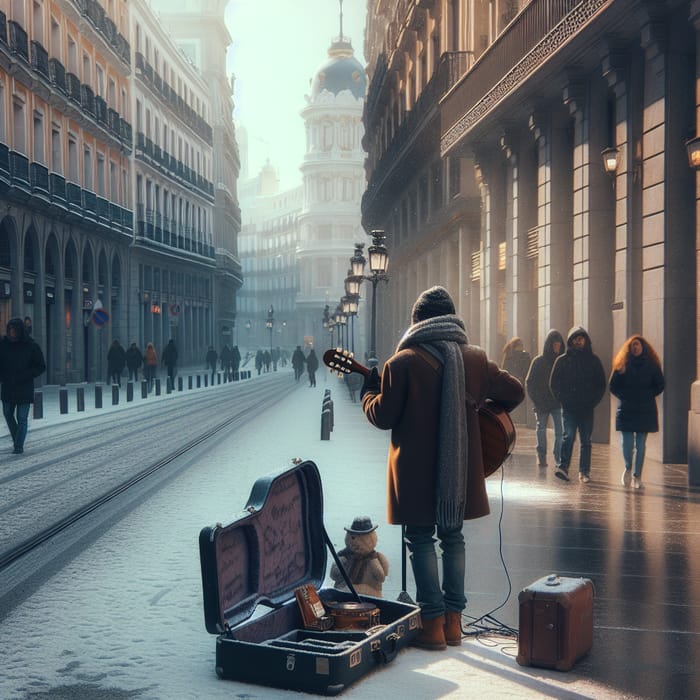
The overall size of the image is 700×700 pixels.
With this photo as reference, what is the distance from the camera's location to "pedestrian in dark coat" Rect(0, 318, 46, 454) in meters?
15.2

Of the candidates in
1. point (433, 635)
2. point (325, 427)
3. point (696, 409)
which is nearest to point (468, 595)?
point (433, 635)

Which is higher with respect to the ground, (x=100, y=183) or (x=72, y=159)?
(x=72, y=159)

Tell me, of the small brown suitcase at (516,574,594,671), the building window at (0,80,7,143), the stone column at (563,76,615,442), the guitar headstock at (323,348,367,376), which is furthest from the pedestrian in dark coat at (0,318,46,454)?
the building window at (0,80,7,143)

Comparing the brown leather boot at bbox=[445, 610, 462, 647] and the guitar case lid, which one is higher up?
the guitar case lid

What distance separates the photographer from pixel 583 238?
56.1ft

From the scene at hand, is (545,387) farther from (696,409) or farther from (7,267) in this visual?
(7,267)

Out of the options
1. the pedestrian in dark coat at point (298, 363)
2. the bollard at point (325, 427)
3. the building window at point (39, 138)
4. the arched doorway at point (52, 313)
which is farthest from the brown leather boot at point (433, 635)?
the pedestrian in dark coat at point (298, 363)

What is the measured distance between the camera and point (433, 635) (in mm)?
5555

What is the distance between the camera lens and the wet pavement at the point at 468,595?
5027mm

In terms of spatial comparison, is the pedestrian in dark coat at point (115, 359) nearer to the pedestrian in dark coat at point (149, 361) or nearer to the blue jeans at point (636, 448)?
the pedestrian in dark coat at point (149, 361)

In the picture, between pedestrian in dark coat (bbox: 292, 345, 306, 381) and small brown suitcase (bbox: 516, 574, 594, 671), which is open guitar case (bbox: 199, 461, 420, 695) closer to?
small brown suitcase (bbox: 516, 574, 594, 671)

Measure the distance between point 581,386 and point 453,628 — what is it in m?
6.88

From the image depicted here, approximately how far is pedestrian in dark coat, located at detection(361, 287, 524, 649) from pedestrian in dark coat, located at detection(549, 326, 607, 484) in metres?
6.75

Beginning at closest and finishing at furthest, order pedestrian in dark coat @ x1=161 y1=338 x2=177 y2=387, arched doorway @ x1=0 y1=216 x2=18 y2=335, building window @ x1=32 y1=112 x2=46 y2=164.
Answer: arched doorway @ x1=0 y1=216 x2=18 y2=335 < building window @ x1=32 y1=112 x2=46 y2=164 < pedestrian in dark coat @ x1=161 y1=338 x2=177 y2=387
